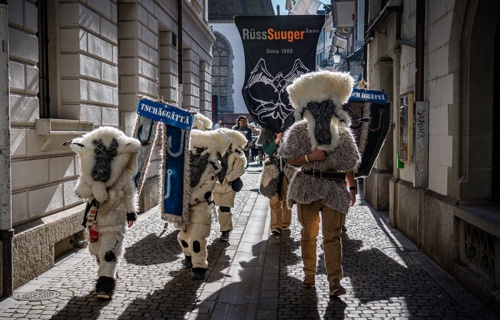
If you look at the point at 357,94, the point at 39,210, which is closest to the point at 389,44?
the point at 357,94

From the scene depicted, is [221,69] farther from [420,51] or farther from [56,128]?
[56,128]

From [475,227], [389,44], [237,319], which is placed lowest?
[237,319]

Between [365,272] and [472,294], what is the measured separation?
1.27 metres

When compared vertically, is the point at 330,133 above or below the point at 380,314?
above

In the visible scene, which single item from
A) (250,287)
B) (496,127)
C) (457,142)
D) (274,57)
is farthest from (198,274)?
(274,57)

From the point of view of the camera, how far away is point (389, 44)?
10.5m

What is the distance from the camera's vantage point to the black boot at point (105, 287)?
5594 mm

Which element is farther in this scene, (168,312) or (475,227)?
(475,227)

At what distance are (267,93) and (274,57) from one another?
0.56 metres

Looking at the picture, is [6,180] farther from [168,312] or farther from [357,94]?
[357,94]

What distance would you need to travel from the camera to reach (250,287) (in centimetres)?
620

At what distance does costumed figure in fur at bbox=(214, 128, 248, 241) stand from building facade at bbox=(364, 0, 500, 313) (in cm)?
236

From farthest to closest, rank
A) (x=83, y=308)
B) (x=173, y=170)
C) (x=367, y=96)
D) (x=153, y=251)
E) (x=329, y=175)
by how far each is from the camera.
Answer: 1. (x=367, y=96)
2. (x=153, y=251)
3. (x=173, y=170)
4. (x=329, y=175)
5. (x=83, y=308)

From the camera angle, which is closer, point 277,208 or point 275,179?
point 277,208
